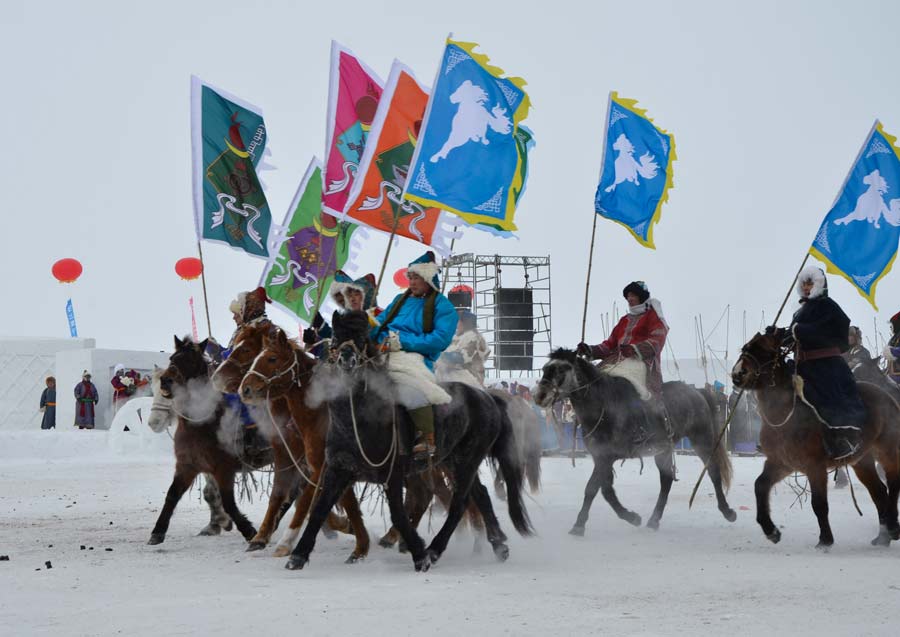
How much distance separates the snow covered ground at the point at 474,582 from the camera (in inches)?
227

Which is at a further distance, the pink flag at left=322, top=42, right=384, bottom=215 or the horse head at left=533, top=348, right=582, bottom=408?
the pink flag at left=322, top=42, right=384, bottom=215

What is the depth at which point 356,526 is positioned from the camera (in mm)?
8641

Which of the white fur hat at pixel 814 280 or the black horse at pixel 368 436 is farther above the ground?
the white fur hat at pixel 814 280

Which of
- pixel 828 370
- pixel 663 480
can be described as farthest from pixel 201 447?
pixel 828 370

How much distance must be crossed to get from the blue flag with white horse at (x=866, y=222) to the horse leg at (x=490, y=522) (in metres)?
4.72

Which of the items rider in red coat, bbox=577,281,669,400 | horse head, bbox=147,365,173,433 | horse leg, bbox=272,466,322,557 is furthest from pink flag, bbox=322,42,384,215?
horse leg, bbox=272,466,322,557

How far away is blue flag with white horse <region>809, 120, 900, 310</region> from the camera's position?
38.0 feet

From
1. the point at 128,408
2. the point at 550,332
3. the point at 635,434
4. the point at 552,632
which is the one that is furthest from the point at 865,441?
the point at 550,332

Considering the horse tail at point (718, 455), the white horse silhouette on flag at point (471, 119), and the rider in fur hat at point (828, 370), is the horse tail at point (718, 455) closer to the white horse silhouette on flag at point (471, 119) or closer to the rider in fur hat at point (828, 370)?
the rider in fur hat at point (828, 370)

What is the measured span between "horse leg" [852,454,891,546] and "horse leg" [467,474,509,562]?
3203 mm

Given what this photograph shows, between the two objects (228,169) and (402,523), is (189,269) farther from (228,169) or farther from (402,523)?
(402,523)

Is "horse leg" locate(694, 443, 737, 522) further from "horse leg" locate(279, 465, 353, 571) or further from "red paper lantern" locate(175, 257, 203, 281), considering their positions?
"red paper lantern" locate(175, 257, 203, 281)

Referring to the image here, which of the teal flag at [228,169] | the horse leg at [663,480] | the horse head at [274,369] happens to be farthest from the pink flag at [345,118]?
the horse leg at [663,480]

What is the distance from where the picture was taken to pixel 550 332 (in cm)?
3609
